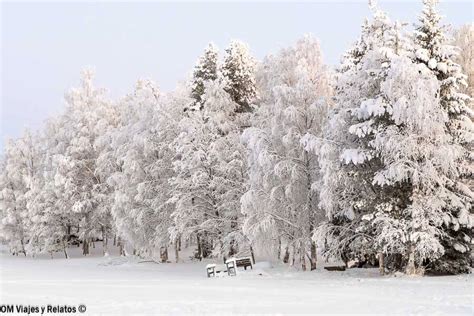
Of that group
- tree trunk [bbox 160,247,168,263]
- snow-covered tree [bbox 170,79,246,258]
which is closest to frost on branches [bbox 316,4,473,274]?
snow-covered tree [bbox 170,79,246,258]

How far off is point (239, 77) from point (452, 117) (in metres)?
15.6

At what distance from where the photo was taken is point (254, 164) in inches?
1169

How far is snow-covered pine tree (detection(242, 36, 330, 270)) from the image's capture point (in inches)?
1113

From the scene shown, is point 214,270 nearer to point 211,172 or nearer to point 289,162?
point 289,162

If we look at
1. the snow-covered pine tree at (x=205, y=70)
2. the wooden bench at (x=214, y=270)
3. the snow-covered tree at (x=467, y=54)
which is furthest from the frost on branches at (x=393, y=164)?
the snow-covered pine tree at (x=205, y=70)

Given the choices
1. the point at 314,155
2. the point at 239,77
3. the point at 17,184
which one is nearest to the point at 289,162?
the point at 314,155

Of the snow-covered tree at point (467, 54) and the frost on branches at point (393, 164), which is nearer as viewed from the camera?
the frost on branches at point (393, 164)

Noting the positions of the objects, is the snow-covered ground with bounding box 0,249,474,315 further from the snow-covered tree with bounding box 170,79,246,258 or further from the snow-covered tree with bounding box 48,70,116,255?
the snow-covered tree with bounding box 48,70,116,255

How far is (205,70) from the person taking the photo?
38.9 metres

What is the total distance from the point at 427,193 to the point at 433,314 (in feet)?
35.3

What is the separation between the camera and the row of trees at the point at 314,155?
919 inches

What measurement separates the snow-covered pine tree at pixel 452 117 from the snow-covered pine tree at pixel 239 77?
1388 cm

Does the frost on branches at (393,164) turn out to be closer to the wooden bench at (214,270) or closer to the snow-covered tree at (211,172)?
the wooden bench at (214,270)

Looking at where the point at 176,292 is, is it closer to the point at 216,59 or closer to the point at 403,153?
the point at 403,153
